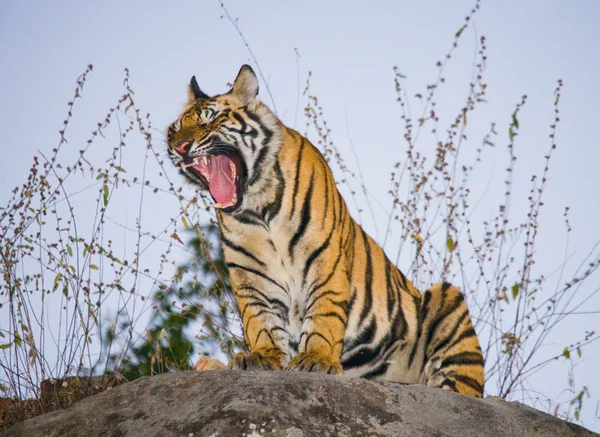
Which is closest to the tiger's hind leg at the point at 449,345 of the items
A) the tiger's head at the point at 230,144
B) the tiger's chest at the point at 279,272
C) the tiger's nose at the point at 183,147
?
the tiger's chest at the point at 279,272

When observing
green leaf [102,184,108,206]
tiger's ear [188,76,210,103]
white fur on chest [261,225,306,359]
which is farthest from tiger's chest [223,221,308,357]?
green leaf [102,184,108,206]

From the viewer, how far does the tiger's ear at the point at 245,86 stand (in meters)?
5.86

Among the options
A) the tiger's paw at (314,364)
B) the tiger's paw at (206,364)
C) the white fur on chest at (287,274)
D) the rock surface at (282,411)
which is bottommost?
the rock surface at (282,411)

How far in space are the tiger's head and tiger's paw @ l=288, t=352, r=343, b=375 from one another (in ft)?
3.49

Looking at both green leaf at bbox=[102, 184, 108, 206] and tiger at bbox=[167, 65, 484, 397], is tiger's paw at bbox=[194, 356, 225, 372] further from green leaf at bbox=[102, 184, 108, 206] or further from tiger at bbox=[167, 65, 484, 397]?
green leaf at bbox=[102, 184, 108, 206]

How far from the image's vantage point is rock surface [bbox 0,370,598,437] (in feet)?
12.9

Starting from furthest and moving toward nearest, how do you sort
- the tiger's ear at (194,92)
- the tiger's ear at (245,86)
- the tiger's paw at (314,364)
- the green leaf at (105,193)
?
the green leaf at (105,193)
the tiger's ear at (194,92)
the tiger's ear at (245,86)
the tiger's paw at (314,364)

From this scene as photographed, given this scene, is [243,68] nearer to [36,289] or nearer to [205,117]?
[205,117]

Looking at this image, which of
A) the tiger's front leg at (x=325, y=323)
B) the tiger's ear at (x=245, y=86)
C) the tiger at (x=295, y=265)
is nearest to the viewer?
the tiger's front leg at (x=325, y=323)

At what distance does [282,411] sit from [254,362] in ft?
3.91

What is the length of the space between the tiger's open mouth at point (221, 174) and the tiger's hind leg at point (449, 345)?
1.74m

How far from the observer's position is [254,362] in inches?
202

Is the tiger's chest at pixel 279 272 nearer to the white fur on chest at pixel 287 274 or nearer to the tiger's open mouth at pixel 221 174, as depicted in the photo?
the white fur on chest at pixel 287 274

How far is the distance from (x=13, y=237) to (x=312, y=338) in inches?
126
